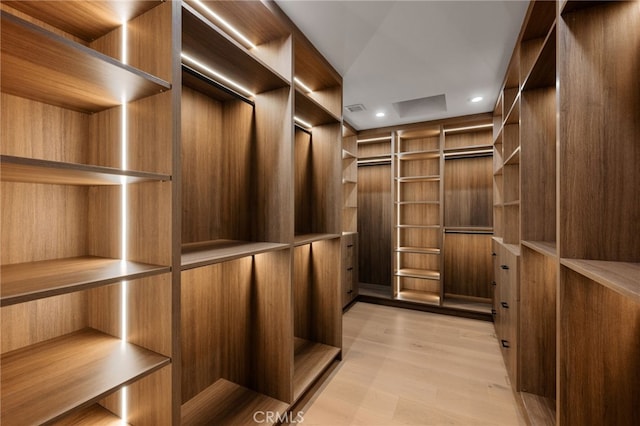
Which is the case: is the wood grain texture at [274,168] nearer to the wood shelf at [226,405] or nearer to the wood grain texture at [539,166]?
the wood shelf at [226,405]

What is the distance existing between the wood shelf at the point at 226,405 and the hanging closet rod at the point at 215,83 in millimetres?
1881

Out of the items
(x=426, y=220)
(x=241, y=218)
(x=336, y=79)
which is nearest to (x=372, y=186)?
(x=426, y=220)

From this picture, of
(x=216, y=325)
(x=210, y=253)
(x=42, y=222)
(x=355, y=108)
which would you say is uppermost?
(x=355, y=108)

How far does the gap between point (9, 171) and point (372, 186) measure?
4.06m

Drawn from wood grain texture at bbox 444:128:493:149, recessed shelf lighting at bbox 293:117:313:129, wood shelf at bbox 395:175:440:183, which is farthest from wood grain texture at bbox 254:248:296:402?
wood grain texture at bbox 444:128:493:149

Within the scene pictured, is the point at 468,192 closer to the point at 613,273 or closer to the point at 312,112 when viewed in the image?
the point at 312,112

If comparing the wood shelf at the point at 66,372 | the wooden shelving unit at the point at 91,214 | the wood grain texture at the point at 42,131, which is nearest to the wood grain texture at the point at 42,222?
the wooden shelving unit at the point at 91,214

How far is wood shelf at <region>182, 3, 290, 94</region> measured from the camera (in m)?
1.19

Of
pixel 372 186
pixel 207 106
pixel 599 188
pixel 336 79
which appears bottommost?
pixel 599 188

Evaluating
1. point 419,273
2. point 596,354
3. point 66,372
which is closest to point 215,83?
point 66,372

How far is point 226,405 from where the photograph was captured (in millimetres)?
1711

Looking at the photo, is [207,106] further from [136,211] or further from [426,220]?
[426,220]

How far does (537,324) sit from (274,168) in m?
1.93

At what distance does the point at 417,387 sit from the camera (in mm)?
2068
